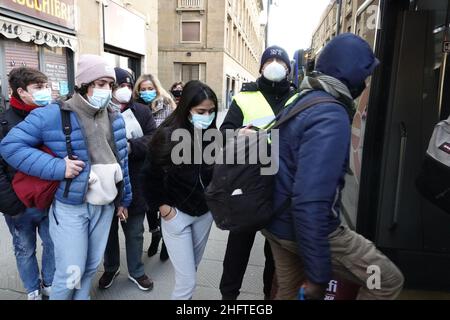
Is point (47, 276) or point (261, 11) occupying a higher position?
point (261, 11)

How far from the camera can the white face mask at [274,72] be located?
2.84 meters

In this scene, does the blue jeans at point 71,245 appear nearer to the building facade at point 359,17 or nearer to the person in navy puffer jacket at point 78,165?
the person in navy puffer jacket at point 78,165

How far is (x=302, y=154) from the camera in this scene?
1.57m

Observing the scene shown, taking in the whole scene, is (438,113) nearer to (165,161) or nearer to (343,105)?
(343,105)

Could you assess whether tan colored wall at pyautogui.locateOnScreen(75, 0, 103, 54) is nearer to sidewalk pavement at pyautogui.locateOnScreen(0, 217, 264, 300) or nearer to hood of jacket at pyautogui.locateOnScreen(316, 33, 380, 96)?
sidewalk pavement at pyautogui.locateOnScreen(0, 217, 264, 300)

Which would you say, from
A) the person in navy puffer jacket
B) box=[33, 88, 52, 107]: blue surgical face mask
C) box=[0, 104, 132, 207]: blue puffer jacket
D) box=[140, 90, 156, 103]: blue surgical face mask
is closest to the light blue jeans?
the person in navy puffer jacket

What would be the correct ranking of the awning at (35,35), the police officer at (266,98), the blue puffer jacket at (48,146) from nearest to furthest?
the blue puffer jacket at (48,146) → the police officer at (266,98) → the awning at (35,35)

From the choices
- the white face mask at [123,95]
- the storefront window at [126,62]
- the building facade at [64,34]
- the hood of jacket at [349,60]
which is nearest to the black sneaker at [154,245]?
the white face mask at [123,95]

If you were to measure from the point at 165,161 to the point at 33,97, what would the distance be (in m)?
1.16

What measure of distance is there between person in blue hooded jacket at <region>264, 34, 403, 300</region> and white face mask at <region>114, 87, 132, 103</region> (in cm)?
178

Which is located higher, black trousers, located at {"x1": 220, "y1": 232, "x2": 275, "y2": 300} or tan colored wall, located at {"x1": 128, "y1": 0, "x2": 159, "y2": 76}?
tan colored wall, located at {"x1": 128, "y1": 0, "x2": 159, "y2": 76}

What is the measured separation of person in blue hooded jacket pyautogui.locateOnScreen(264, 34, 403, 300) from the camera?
1.52 m

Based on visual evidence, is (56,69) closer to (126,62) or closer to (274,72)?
(126,62)

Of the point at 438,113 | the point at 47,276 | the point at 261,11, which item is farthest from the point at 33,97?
the point at 261,11
